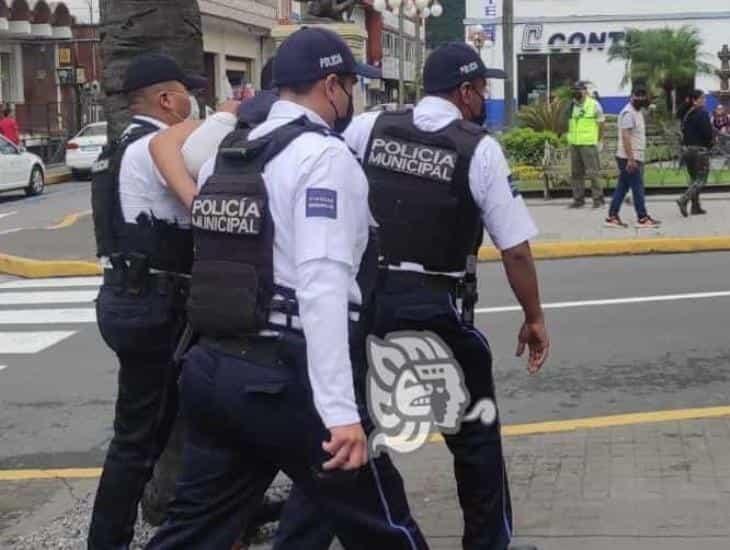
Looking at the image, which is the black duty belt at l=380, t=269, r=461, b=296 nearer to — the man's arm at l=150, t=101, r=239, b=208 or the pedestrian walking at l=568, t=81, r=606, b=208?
the man's arm at l=150, t=101, r=239, b=208

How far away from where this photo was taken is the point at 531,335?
4.49 meters

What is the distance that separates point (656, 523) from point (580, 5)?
138ft

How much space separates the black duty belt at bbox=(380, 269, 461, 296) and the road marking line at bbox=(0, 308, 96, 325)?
6.93 m

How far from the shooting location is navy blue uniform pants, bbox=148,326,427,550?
3.24 metres

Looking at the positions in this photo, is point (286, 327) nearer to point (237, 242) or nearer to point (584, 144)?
point (237, 242)

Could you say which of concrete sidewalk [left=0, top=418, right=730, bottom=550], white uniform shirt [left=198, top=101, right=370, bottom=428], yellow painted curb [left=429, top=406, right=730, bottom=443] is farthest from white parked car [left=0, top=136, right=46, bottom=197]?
white uniform shirt [left=198, top=101, right=370, bottom=428]

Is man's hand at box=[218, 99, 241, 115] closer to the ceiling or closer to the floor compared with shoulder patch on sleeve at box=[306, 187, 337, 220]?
closer to the ceiling

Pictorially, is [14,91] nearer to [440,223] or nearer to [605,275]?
[605,275]

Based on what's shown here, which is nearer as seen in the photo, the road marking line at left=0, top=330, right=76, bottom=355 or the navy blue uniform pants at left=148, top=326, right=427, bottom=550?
the navy blue uniform pants at left=148, top=326, right=427, bottom=550

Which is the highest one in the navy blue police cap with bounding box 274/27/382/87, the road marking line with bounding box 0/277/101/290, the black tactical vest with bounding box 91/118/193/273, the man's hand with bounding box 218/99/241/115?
the navy blue police cap with bounding box 274/27/382/87

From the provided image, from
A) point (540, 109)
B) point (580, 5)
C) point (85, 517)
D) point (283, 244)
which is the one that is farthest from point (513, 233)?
point (580, 5)

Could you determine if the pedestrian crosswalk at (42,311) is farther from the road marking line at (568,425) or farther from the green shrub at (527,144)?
the green shrub at (527,144)

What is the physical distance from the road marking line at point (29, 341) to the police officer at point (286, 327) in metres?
6.59

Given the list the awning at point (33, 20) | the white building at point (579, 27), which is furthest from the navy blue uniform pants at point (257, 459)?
the white building at point (579, 27)
